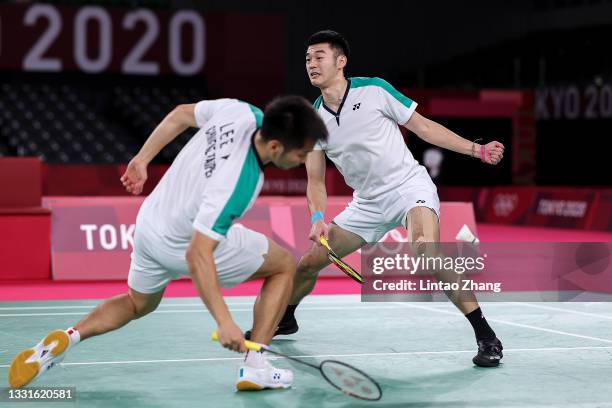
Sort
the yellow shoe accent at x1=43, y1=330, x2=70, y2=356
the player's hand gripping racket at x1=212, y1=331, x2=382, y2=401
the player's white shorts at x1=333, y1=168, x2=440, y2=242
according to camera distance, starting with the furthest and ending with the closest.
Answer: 1. the player's white shorts at x1=333, y1=168, x2=440, y2=242
2. the yellow shoe accent at x1=43, y1=330, x2=70, y2=356
3. the player's hand gripping racket at x1=212, y1=331, x2=382, y2=401

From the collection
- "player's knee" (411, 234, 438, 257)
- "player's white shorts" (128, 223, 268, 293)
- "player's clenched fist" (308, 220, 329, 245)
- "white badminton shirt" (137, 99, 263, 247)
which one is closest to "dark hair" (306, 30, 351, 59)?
"player's clenched fist" (308, 220, 329, 245)

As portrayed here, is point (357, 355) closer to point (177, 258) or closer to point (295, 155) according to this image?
point (177, 258)

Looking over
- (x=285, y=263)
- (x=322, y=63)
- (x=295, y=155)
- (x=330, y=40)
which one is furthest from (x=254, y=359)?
(x=330, y=40)

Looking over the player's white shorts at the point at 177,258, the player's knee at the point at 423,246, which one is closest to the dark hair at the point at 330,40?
the player's knee at the point at 423,246

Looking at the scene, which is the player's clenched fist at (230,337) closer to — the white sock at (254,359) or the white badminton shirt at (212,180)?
the white badminton shirt at (212,180)

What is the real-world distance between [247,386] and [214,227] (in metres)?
1.02

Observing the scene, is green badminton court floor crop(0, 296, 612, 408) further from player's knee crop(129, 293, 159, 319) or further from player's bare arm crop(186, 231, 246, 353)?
player's bare arm crop(186, 231, 246, 353)

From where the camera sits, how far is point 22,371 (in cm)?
469

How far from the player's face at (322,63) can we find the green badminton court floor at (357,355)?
1.63 m

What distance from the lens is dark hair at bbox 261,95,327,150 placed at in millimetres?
4262

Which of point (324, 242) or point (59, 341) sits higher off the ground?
point (324, 242)

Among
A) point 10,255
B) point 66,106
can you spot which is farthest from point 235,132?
point 66,106

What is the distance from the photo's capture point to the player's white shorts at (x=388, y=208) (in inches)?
237

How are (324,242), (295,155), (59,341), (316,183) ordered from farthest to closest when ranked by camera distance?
1. (316,183)
2. (324,242)
3. (59,341)
4. (295,155)
